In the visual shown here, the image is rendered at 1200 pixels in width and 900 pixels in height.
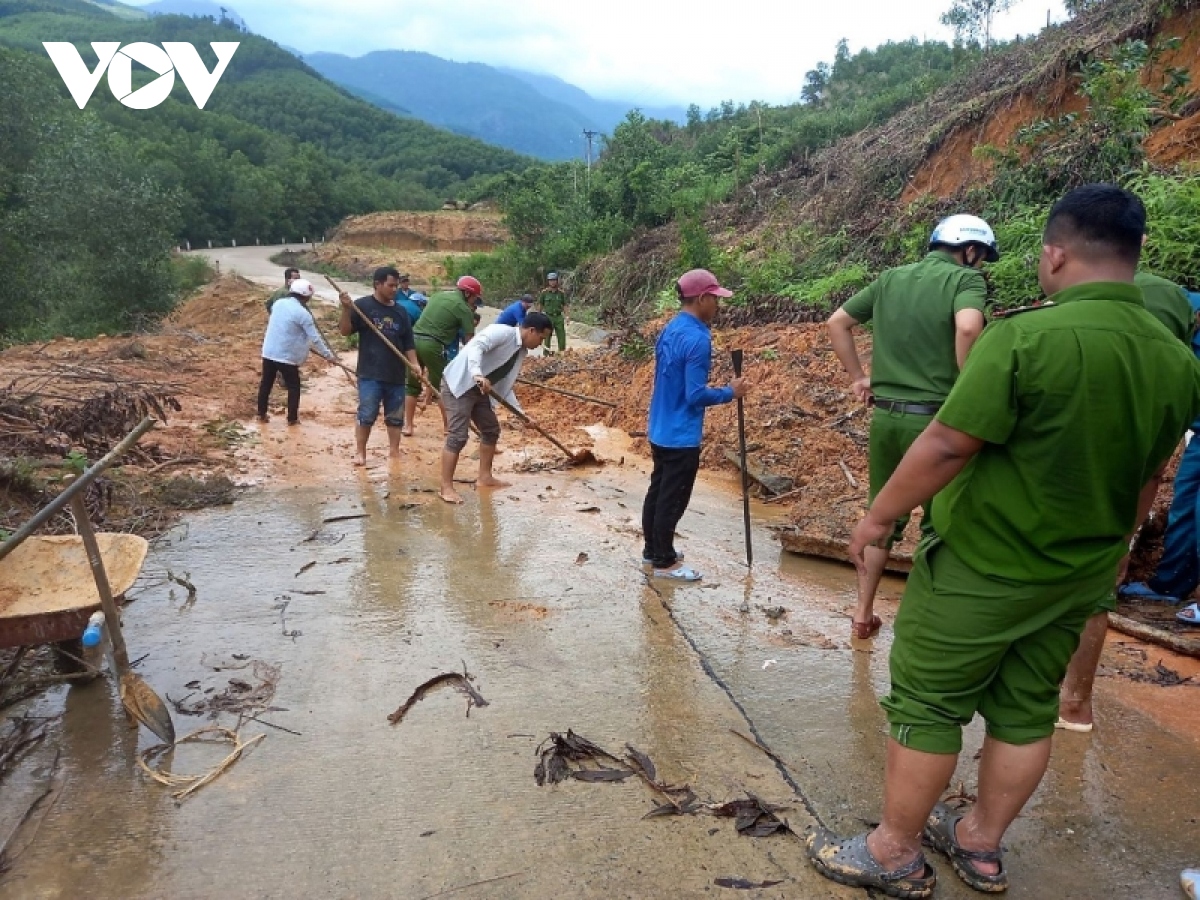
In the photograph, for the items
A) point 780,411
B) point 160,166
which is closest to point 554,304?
point 780,411

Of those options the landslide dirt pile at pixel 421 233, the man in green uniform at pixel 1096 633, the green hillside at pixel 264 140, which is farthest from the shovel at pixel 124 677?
the landslide dirt pile at pixel 421 233

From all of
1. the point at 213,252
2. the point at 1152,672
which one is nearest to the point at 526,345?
the point at 1152,672

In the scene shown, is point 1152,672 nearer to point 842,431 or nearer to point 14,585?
point 842,431

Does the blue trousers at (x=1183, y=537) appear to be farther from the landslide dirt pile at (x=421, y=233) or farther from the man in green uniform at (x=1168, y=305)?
the landslide dirt pile at (x=421, y=233)

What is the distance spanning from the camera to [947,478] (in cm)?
210

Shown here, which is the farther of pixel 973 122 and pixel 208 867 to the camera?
pixel 973 122

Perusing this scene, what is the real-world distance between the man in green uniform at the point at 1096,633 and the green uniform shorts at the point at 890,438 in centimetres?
80

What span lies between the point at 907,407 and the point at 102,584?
3.35 metres

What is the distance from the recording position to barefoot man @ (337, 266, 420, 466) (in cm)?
770

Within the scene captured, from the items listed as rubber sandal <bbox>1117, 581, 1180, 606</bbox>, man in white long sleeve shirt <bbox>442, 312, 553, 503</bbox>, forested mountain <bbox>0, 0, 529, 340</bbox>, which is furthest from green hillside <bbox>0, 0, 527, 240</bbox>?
rubber sandal <bbox>1117, 581, 1180, 606</bbox>

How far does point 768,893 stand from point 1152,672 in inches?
103

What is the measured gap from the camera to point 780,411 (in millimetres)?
9008

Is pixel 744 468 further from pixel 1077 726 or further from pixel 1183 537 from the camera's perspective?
pixel 1183 537

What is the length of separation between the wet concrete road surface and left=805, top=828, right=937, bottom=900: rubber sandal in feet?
0.22
